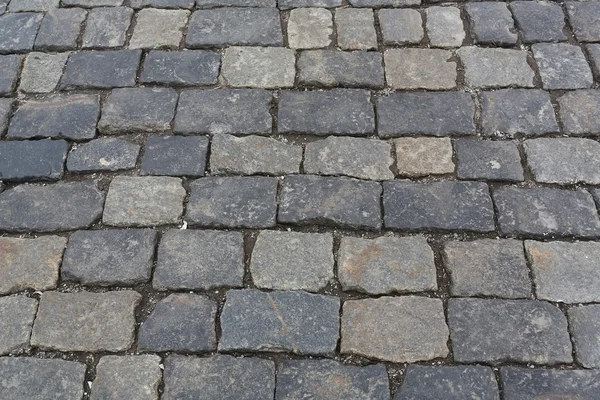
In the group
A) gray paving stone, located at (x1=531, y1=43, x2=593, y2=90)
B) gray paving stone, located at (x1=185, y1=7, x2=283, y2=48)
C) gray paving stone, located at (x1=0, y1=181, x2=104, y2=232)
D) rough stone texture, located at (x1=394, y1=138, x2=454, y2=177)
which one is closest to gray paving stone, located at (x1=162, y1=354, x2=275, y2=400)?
gray paving stone, located at (x1=0, y1=181, x2=104, y2=232)

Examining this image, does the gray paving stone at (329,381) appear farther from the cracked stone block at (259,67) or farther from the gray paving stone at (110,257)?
the cracked stone block at (259,67)

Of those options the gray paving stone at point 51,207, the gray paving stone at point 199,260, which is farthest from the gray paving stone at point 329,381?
the gray paving stone at point 51,207

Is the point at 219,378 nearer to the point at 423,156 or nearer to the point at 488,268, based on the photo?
the point at 488,268

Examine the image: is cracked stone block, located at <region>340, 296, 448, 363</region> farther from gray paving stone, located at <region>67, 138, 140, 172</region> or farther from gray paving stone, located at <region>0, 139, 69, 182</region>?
gray paving stone, located at <region>0, 139, 69, 182</region>

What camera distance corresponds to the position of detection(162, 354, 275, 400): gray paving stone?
8.18 feet

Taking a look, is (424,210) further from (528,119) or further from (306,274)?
(528,119)

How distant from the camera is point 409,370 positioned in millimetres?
2537

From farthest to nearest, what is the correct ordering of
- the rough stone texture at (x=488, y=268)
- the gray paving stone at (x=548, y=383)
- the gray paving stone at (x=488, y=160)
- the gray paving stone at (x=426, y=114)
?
the gray paving stone at (x=426, y=114) → the gray paving stone at (x=488, y=160) → the rough stone texture at (x=488, y=268) → the gray paving stone at (x=548, y=383)

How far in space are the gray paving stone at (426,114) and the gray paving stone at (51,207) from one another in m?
1.50

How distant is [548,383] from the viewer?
98.3 inches

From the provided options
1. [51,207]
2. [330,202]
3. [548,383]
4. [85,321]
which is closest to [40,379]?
[85,321]

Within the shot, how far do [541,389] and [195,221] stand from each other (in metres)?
1.65

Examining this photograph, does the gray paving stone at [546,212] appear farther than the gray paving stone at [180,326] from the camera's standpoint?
Yes

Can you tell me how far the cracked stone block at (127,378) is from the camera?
8.20 feet
